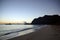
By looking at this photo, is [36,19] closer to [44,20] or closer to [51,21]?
[44,20]

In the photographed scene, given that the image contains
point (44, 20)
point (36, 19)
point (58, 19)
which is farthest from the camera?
point (36, 19)

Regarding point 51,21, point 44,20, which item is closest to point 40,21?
point 44,20

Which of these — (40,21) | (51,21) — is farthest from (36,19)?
(51,21)

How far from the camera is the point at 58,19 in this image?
236 feet

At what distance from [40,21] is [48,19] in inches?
223

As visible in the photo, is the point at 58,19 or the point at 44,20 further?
the point at 44,20

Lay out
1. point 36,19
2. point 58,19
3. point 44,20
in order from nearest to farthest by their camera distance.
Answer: point 58,19 < point 44,20 < point 36,19

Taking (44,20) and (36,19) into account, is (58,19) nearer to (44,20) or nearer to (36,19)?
(44,20)

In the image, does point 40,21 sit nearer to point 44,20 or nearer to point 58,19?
point 44,20

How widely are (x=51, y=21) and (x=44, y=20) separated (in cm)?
541

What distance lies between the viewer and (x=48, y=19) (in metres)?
78.2

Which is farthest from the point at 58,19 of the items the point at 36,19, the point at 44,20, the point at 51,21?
the point at 36,19

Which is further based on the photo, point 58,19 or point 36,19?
point 36,19

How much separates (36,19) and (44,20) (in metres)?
8.36
